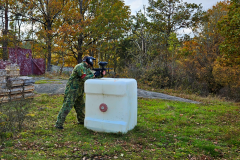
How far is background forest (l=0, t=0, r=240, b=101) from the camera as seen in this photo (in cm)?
1650

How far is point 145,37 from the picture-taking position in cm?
1998

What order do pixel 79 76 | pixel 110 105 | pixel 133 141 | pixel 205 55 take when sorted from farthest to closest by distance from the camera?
1. pixel 205 55
2. pixel 79 76
3. pixel 110 105
4. pixel 133 141

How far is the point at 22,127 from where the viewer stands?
17.5ft

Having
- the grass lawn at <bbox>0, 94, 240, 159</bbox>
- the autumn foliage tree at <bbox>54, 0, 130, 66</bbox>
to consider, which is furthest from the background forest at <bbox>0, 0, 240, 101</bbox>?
the grass lawn at <bbox>0, 94, 240, 159</bbox>

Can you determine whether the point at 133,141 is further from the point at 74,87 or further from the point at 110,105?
the point at 74,87

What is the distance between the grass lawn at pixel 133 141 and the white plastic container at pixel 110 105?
0.22m

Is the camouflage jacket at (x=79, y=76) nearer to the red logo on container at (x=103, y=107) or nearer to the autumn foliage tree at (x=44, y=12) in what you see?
the red logo on container at (x=103, y=107)

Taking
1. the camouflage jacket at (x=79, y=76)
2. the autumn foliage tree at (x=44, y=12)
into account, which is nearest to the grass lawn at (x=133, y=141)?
the camouflage jacket at (x=79, y=76)

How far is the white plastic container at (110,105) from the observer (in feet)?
16.3

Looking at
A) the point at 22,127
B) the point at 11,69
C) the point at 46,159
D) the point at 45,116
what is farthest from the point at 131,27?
the point at 46,159

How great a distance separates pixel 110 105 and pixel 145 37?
15895 millimetres

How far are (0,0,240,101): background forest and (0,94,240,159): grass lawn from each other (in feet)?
32.9

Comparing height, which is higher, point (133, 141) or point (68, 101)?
point (68, 101)

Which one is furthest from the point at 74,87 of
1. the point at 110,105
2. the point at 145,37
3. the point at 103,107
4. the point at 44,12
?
the point at 44,12
